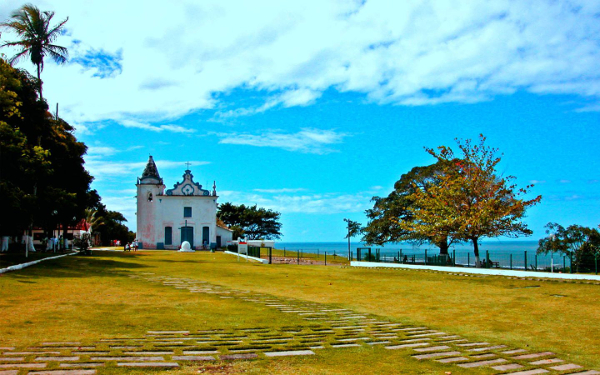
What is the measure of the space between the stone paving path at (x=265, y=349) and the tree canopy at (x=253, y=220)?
79.8 metres

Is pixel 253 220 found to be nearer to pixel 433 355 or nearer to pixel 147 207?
pixel 147 207

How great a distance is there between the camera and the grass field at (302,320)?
672cm

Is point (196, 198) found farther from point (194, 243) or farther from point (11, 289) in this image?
point (11, 289)

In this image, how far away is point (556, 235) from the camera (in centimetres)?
3066

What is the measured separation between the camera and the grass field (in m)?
6.72

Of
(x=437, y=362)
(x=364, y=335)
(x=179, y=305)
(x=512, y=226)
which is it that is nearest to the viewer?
(x=437, y=362)

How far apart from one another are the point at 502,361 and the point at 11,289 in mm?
11065

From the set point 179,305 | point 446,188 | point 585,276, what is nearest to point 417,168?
point 446,188

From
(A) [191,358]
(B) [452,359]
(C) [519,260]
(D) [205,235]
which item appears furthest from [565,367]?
(D) [205,235]

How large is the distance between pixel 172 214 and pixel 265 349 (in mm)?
52398

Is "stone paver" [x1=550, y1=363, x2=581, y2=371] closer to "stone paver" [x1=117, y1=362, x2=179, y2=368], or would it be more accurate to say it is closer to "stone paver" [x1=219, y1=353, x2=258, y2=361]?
"stone paver" [x1=219, y1=353, x2=258, y2=361]

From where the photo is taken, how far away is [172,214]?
2264 inches

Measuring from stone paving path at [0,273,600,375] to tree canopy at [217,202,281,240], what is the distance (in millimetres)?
79815

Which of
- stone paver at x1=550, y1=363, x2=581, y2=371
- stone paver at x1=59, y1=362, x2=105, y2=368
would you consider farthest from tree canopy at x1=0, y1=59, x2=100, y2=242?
stone paver at x1=550, y1=363, x2=581, y2=371
